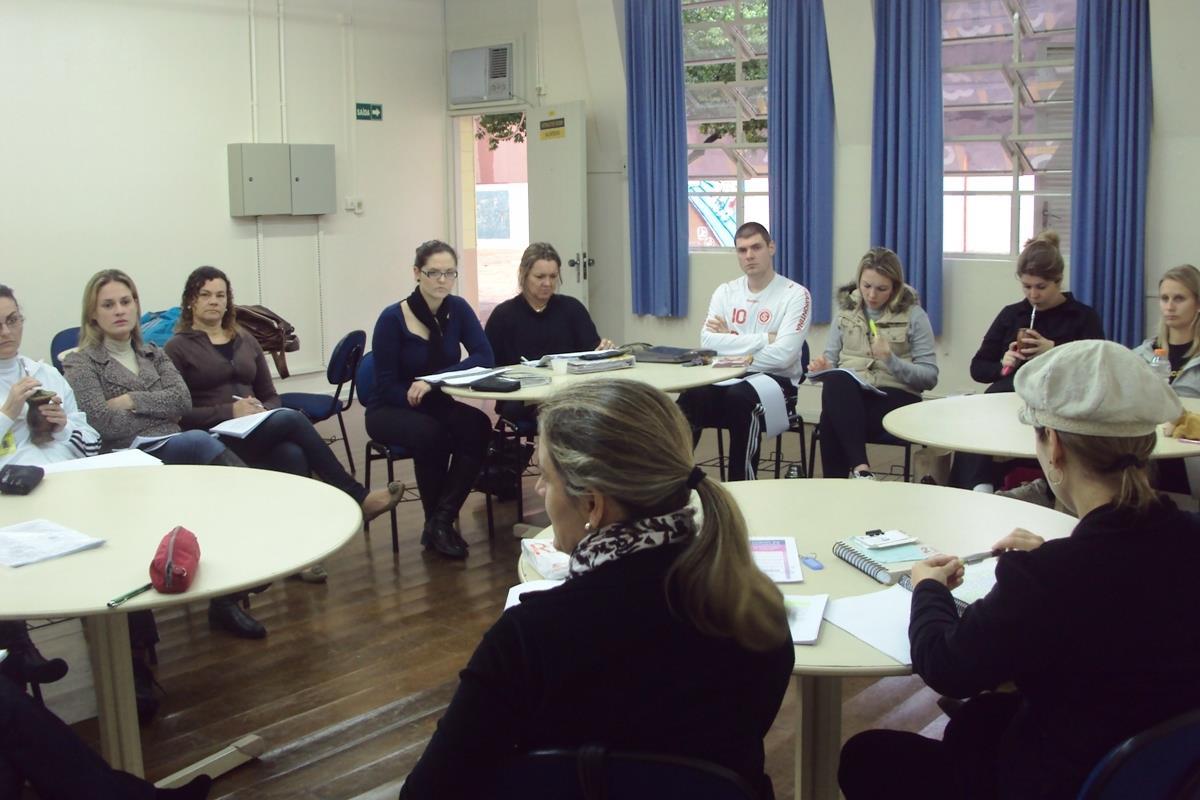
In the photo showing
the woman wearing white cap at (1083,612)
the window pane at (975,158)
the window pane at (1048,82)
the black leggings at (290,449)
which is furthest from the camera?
the window pane at (975,158)

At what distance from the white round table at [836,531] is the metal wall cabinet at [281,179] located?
19.1 ft

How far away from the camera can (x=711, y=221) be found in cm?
812

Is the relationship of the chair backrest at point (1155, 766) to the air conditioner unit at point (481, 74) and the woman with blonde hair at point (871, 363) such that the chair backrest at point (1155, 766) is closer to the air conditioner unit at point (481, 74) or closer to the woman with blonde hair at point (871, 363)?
the woman with blonde hair at point (871, 363)

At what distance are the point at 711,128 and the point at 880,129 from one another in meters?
1.40

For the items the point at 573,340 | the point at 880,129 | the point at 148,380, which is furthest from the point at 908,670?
the point at 880,129

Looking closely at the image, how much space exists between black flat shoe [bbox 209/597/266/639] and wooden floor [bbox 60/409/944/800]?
43mm

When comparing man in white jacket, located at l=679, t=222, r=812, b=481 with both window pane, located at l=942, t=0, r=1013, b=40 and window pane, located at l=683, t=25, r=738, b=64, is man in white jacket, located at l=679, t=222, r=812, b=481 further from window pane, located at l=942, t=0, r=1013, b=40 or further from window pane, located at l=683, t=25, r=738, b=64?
window pane, located at l=683, t=25, r=738, b=64

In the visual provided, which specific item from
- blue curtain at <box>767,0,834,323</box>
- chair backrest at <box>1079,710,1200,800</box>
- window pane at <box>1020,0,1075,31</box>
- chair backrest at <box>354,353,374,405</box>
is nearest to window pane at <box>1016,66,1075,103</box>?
window pane at <box>1020,0,1075,31</box>

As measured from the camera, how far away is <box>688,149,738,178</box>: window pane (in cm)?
791

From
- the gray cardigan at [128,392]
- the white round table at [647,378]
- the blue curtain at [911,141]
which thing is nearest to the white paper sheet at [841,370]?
the white round table at [647,378]

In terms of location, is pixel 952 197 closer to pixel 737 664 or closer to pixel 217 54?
pixel 217 54

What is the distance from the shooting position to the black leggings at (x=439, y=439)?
4875 millimetres

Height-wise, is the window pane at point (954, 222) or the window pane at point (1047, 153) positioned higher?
the window pane at point (1047, 153)

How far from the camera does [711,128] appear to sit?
25.8 feet
